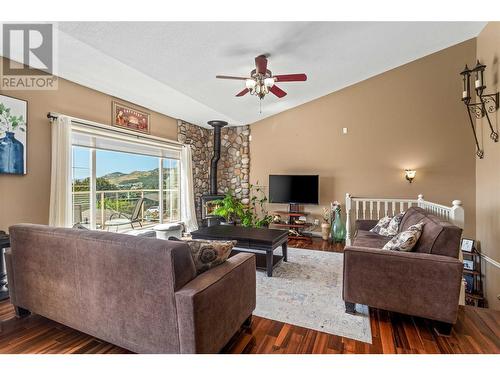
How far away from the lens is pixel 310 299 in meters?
2.46

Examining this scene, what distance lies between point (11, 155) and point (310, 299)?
12.2 ft

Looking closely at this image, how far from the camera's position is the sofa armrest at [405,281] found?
1837 millimetres

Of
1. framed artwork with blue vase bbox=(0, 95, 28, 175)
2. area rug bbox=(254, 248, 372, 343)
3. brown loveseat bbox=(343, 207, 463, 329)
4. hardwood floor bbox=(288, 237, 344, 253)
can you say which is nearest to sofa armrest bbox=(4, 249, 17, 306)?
framed artwork with blue vase bbox=(0, 95, 28, 175)

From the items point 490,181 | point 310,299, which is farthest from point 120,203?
point 490,181


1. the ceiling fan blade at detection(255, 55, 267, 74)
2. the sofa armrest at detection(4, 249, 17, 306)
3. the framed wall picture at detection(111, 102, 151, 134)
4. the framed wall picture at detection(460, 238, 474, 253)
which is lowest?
the framed wall picture at detection(460, 238, 474, 253)

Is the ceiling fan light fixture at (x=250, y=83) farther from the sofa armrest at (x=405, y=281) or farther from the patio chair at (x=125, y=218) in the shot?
the patio chair at (x=125, y=218)

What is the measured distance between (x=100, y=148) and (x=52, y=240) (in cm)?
262

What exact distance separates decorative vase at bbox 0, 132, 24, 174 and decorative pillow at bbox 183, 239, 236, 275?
8.74 feet

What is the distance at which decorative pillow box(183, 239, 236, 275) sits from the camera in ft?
5.22

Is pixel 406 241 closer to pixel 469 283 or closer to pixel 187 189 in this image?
pixel 469 283

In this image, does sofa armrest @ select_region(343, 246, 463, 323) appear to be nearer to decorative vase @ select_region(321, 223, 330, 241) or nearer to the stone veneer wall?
decorative vase @ select_region(321, 223, 330, 241)
